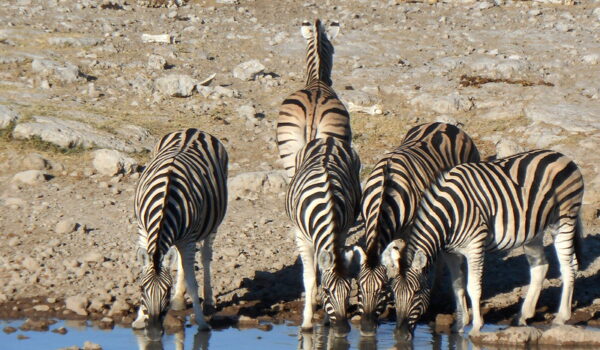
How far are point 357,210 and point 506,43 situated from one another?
12.3 m

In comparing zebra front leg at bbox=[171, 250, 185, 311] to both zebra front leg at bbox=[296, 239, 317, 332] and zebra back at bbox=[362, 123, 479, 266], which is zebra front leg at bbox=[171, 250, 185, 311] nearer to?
zebra front leg at bbox=[296, 239, 317, 332]

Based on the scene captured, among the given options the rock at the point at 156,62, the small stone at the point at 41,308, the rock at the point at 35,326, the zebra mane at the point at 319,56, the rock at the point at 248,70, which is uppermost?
the rock at the point at 156,62

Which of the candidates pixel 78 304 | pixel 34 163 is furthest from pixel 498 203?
pixel 34 163

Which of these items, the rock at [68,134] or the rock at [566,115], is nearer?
the rock at [68,134]

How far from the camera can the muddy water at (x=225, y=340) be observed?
8844 mm

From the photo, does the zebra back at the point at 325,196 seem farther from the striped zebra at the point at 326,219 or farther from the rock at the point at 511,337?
the rock at the point at 511,337

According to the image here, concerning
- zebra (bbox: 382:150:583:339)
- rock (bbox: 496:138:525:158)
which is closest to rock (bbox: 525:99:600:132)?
rock (bbox: 496:138:525:158)

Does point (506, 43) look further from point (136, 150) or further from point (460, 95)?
point (136, 150)

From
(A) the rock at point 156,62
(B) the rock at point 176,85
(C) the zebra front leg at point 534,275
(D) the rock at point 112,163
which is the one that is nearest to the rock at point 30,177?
(D) the rock at point 112,163

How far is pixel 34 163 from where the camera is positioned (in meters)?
13.8

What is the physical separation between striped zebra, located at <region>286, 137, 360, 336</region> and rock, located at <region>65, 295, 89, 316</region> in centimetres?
218

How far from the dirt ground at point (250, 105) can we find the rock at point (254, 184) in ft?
0.20

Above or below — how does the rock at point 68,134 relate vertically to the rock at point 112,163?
above

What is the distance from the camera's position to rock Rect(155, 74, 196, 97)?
56.9 feet
